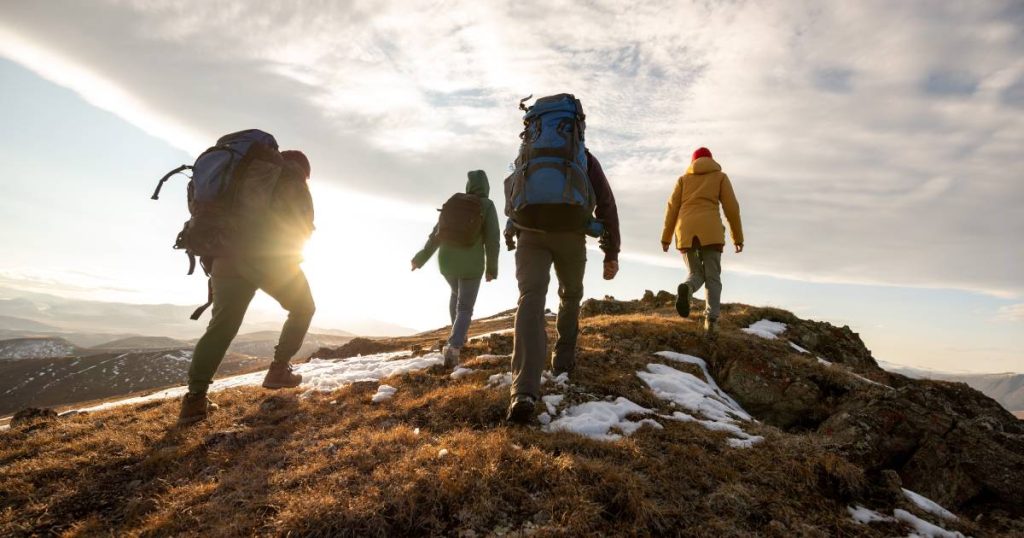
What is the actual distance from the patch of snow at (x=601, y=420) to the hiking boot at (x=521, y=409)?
26 cm

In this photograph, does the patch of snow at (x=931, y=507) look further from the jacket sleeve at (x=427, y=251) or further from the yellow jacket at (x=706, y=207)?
the jacket sleeve at (x=427, y=251)

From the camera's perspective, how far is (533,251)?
531 cm

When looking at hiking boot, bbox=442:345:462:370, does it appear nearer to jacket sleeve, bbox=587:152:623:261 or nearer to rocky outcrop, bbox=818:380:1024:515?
jacket sleeve, bbox=587:152:623:261

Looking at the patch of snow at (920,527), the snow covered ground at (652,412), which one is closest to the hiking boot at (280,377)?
the snow covered ground at (652,412)

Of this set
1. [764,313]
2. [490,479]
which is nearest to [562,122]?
[490,479]

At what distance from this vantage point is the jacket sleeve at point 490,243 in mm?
8656

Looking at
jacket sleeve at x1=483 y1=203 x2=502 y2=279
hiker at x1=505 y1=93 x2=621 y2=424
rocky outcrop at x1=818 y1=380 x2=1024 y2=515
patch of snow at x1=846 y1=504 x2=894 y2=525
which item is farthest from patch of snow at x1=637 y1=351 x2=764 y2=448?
jacket sleeve at x1=483 y1=203 x2=502 y2=279

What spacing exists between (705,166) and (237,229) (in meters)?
8.99

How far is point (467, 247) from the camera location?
340 inches

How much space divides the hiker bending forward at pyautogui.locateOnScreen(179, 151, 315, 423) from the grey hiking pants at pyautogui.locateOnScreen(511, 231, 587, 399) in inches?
130

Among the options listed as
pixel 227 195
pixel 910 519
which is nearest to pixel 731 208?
pixel 910 519

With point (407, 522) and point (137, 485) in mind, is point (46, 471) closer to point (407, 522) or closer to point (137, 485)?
point (137, 485)

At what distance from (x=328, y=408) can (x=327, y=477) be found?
3.13 m

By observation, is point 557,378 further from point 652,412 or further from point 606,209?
point 606,209
